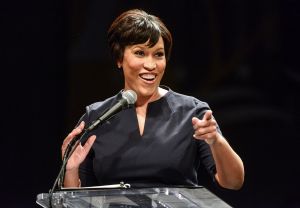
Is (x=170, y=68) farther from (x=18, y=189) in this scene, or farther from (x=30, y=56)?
(x=18, y=189)

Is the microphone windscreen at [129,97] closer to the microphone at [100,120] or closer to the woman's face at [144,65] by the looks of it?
the microphone at [100,120]

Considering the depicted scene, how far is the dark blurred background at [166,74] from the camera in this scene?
12.0 feet

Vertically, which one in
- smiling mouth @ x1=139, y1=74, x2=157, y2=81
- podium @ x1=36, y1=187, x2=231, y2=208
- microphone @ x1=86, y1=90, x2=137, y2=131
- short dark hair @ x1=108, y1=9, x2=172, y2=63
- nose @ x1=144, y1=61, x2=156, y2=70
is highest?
short dark hair @ x1=108, y1=9, x2=172, y2=63

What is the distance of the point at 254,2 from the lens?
12.2 feet

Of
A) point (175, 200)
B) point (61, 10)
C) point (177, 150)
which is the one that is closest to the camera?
point (175, 200)

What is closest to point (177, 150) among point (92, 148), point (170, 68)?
point (92, 148)

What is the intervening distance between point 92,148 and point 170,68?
5.37ft

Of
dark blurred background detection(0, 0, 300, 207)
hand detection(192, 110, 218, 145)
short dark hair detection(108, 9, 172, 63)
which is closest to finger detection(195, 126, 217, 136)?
hand detection(192, 110, 218, 145)

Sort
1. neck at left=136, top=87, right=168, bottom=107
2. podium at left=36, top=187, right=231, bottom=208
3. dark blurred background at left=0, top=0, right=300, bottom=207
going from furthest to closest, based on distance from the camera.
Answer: dark blurred background at left=0, top=0, right=300, bottom=207 < neck at left=136, top=87, right=168, bottom=107 < podium at left=36, top=187, right=231, bottom=208

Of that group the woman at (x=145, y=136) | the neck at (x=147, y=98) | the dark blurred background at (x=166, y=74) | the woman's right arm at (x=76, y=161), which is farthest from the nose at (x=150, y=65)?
the dark blurred background at (x=166, y=74)

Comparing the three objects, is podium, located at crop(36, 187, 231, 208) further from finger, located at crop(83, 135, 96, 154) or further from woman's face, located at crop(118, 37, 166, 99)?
woman's face, located at crop(118, 37, 166, 99)

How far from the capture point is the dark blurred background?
144 inches

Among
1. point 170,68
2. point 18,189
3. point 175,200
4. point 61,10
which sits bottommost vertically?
point 18,189

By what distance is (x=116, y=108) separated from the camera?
72.1 inches
